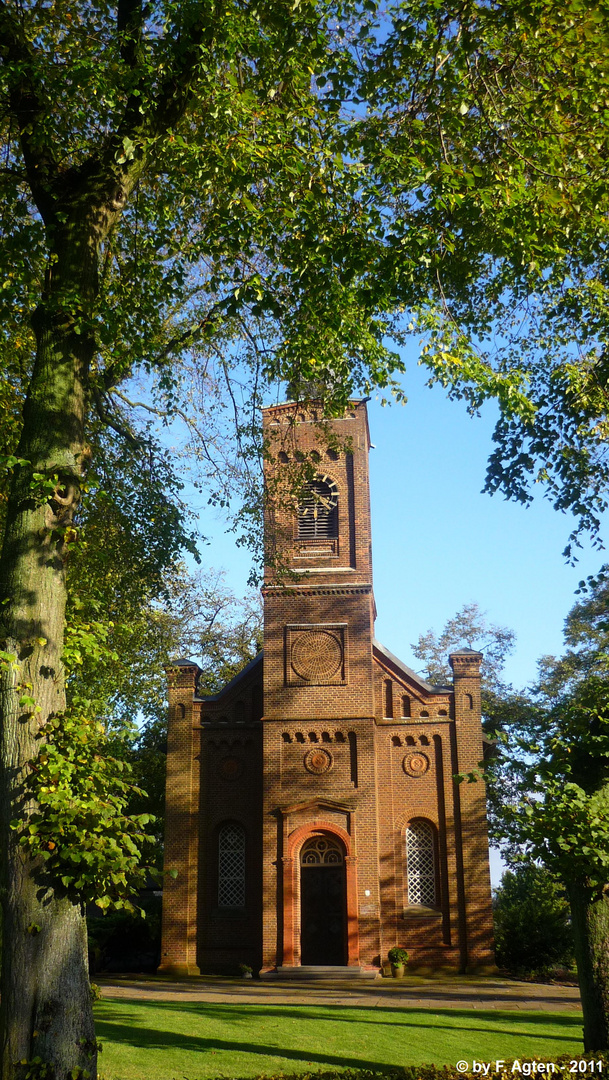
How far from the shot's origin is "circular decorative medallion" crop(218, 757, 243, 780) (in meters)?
24.7

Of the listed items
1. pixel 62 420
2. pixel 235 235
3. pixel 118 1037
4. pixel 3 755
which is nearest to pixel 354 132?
pixel 235 235

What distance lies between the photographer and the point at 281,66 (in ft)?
30.1

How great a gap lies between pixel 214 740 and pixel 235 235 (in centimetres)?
1802

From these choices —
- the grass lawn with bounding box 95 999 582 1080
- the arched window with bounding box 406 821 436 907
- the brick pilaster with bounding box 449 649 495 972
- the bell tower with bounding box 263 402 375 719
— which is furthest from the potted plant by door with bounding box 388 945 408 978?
the grass lawn with bounding box 95 999 582 1080

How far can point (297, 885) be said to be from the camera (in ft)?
74.1

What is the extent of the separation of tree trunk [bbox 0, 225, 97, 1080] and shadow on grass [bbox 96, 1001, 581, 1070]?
217 inches

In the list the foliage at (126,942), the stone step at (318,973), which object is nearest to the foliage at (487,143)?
the stone step at (318,973)

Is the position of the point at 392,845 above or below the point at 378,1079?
above

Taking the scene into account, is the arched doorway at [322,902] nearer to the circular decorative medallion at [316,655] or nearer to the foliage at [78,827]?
the circular decorative medallion at [316,655]

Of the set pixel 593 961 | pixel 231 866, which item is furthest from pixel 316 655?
pixel 593 961

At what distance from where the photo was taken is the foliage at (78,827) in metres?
6.66

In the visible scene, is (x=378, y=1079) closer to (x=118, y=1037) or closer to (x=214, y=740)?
(x=118, y=1037)

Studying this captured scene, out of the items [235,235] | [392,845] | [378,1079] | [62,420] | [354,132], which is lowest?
[378,1079]

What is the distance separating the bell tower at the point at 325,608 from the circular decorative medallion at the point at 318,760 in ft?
2.93
